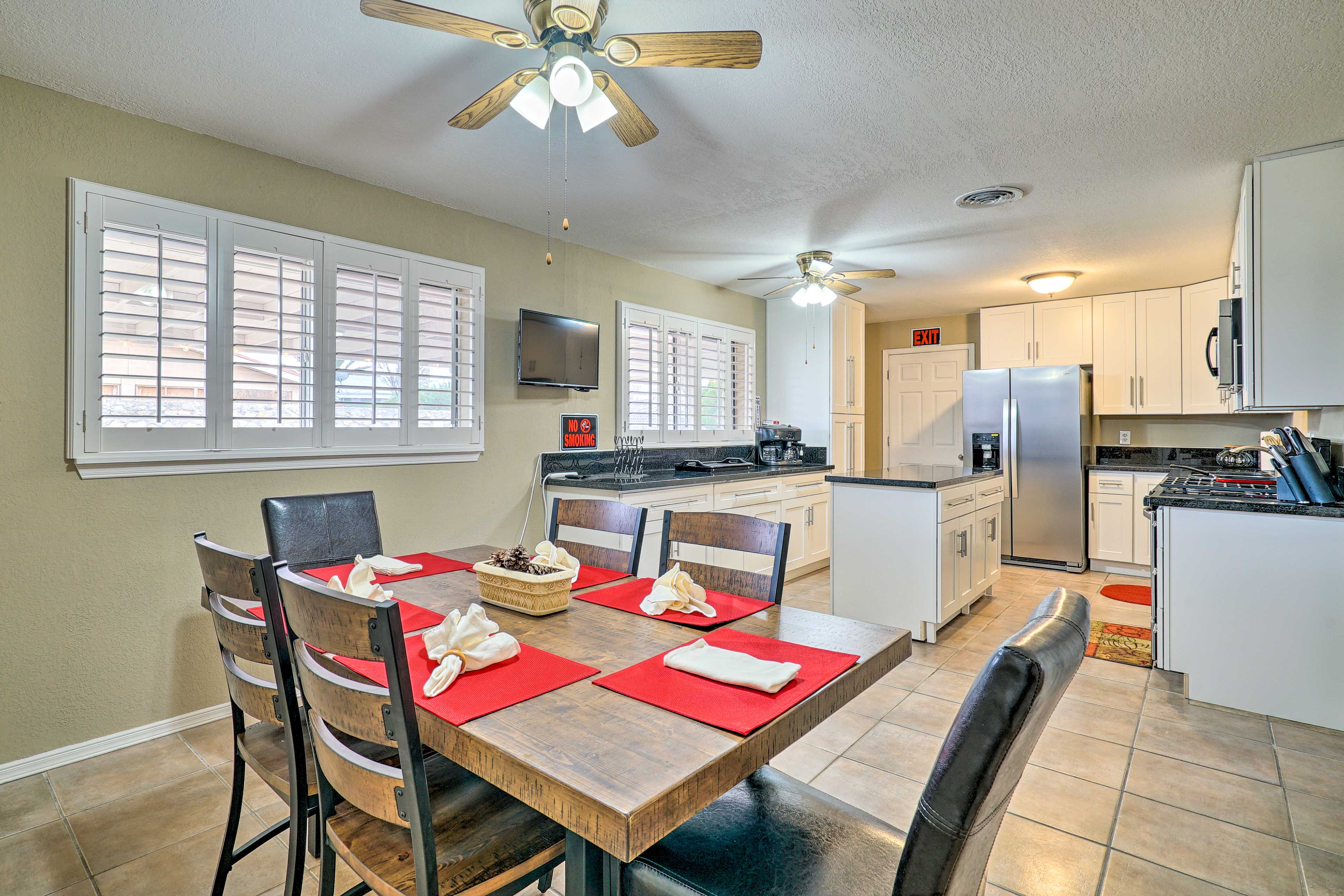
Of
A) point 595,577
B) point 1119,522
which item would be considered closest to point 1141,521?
point 1119,522

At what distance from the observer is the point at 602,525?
227 centimetres

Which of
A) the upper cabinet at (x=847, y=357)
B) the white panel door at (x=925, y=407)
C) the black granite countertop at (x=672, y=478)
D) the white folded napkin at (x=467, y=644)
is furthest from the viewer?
the white panel door at (x=925, y=407)

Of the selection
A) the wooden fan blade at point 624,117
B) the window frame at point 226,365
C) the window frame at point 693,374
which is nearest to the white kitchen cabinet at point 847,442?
the window frame at point 693,374

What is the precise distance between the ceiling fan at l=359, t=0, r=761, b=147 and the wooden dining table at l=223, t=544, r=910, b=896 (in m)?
1.40

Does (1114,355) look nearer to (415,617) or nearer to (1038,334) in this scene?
(1038,334)

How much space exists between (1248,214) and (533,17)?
3.16m

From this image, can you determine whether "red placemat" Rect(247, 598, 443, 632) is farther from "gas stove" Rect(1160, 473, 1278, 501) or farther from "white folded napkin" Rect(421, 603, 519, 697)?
"gas stove" Rect(1160, 473, 1278, 501)

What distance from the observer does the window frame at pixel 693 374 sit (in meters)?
4.50

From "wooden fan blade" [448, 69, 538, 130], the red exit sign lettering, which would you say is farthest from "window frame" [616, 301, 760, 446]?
"wooden fan blade" [448, 69, 538, 130]

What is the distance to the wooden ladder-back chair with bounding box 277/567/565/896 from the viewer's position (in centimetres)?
95

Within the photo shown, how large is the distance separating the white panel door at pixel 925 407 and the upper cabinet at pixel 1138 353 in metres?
1.22

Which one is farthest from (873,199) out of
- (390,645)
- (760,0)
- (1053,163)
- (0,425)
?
(0,425)

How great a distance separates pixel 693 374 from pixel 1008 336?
3055 mm

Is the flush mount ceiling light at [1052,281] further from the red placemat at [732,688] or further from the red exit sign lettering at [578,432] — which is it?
the red placemat at [732,688]
